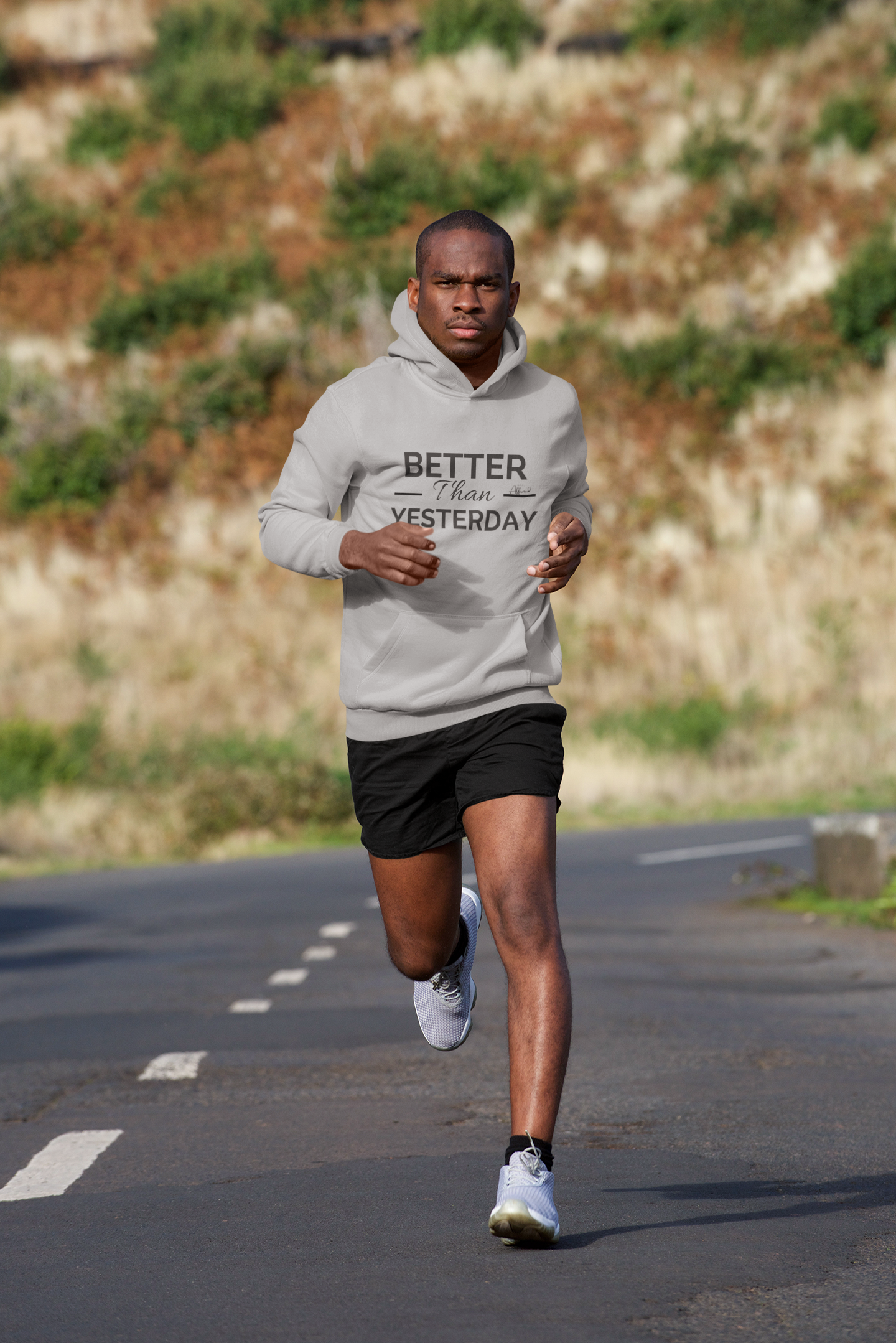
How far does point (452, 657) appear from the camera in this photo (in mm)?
5219

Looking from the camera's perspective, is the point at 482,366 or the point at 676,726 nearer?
the point at 482,366

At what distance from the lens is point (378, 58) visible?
51344 millimetres

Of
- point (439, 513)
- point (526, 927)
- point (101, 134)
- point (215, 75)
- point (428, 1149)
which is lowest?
point (428, 1149)

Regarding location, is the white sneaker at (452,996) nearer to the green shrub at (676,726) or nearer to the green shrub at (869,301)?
the green shrub at (676,726)

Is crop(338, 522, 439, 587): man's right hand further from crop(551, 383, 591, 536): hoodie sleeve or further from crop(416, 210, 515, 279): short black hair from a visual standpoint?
crop(416, 210, 515, 279): short black hair

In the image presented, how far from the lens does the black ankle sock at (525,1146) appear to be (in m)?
4.80

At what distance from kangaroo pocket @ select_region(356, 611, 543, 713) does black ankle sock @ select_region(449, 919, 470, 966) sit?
40.2 inches

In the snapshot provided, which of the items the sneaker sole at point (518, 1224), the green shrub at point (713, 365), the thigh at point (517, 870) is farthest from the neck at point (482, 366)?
the green shrub at point (713, 365)

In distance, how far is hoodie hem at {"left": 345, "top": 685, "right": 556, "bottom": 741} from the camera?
5.25m

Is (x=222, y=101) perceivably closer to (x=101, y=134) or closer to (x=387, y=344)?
(x=101, y=134)

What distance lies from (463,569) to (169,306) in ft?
127

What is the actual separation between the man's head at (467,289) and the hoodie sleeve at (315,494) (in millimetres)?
327

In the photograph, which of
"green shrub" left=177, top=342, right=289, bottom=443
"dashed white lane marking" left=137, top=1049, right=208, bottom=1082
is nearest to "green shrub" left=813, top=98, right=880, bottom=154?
"green shrub" left=177, top=342, right=289, bottom=443

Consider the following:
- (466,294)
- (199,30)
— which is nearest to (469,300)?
(466,294)
